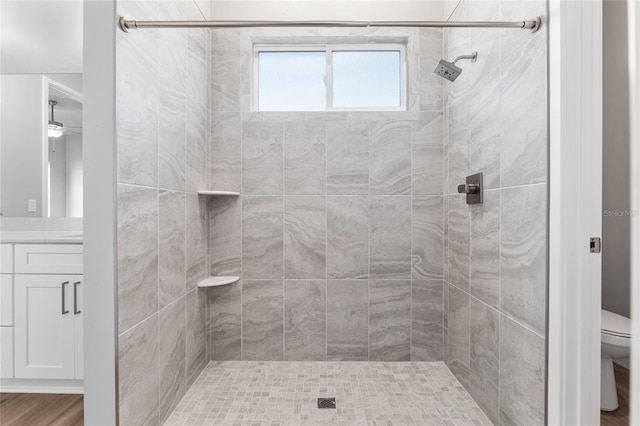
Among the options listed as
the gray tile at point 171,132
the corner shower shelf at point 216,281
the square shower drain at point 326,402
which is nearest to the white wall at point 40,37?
the gray tile at point 171,132

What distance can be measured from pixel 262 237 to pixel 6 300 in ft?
4.81

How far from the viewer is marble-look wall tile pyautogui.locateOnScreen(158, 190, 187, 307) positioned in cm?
164

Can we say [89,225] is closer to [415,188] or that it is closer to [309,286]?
[309,286]

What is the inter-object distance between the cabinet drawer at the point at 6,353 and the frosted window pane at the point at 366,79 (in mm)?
2391

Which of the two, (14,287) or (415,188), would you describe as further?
(415,188)

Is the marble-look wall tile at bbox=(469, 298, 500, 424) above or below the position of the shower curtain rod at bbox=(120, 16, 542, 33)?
below

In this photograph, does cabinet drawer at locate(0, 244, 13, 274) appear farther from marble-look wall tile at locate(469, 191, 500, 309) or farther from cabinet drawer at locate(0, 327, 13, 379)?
marble-look wall tile at locate(469, 191, 500, 309)

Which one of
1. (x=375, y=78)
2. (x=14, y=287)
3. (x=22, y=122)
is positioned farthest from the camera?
(x=375, y=78)

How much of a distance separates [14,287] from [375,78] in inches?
100

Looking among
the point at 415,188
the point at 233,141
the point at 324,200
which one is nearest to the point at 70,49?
the point at 233,141

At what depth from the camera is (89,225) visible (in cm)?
124

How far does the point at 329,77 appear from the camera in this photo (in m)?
2.40

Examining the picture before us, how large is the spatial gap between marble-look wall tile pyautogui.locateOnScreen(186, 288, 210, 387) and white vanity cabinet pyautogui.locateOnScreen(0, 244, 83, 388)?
2.00 ft

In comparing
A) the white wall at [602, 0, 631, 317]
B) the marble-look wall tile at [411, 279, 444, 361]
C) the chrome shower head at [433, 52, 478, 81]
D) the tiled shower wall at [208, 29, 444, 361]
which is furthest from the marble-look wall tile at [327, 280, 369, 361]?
the white wall at [602, 0, 631, 317]
